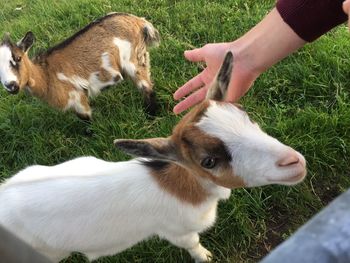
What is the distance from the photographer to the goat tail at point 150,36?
14.3ft

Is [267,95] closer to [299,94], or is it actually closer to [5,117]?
[299,94]

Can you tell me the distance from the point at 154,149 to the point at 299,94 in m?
1.86

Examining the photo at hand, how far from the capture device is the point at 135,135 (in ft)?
12.0

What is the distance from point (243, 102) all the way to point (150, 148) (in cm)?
164

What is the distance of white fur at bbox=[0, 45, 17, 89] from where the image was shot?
391 cm

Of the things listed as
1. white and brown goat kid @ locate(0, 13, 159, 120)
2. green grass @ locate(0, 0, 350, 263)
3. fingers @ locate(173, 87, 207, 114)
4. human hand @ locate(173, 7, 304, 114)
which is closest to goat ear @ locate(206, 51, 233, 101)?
human hand @ locate(173, 7, 304, 114)

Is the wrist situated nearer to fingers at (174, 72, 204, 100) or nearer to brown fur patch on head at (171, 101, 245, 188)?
fingers at (174, 72, 204, 100)

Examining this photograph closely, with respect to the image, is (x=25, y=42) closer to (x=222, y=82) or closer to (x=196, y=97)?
(x=196, y=97)

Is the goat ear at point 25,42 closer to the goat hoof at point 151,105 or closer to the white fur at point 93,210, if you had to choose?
the goat hoof at point 151,105

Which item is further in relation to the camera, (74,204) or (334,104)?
(334,104)

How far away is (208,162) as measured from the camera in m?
2.09

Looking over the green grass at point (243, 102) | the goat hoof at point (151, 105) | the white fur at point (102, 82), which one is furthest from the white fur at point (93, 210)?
the white fur at point (102, 82)

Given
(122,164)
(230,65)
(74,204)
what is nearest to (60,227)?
(74,204)

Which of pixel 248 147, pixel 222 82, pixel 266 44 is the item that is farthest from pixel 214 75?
pixel 248 147
